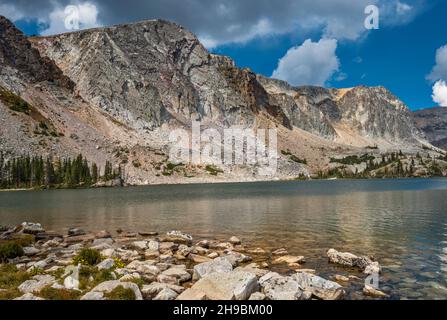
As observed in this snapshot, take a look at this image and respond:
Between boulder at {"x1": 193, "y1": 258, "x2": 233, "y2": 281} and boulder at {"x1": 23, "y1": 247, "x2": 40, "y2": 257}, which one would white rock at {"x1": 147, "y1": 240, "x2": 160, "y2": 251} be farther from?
boulder at {"x1": 193, "y1": 258, "x2": 233, "y2": 281}

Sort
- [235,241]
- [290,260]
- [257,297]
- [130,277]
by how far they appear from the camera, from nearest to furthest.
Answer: [257,297], [130,277], [290,260], [235,241]

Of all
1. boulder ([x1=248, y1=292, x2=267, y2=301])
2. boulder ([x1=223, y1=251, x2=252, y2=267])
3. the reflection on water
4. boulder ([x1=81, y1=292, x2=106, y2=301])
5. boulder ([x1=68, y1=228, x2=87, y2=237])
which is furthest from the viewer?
boulder ([x1=68, y1=228, x2=87, y2=237])

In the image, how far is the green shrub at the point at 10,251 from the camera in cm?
3038

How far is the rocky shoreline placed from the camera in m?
17.9

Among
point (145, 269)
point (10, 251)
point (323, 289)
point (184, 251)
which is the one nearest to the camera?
point (323, 289)

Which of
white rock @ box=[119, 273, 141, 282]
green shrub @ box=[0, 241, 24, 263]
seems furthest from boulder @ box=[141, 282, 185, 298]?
green shrub @ box=[0, 241, 24, 263]

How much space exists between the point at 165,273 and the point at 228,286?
677cm

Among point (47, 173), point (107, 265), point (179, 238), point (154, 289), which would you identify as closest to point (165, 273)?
point (107, 265)

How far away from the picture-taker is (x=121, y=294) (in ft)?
56.7

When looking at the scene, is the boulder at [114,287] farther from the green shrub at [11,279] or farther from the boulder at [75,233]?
the boulder at [75,233]

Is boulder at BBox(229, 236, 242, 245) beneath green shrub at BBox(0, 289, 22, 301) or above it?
beneath

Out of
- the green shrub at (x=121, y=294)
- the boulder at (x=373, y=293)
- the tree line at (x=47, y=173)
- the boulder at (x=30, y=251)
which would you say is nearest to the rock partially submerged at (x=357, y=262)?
the boulder at (x=373, y=293)

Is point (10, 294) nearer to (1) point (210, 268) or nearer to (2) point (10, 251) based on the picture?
(1) point (210, 268)

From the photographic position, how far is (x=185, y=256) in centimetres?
3112
